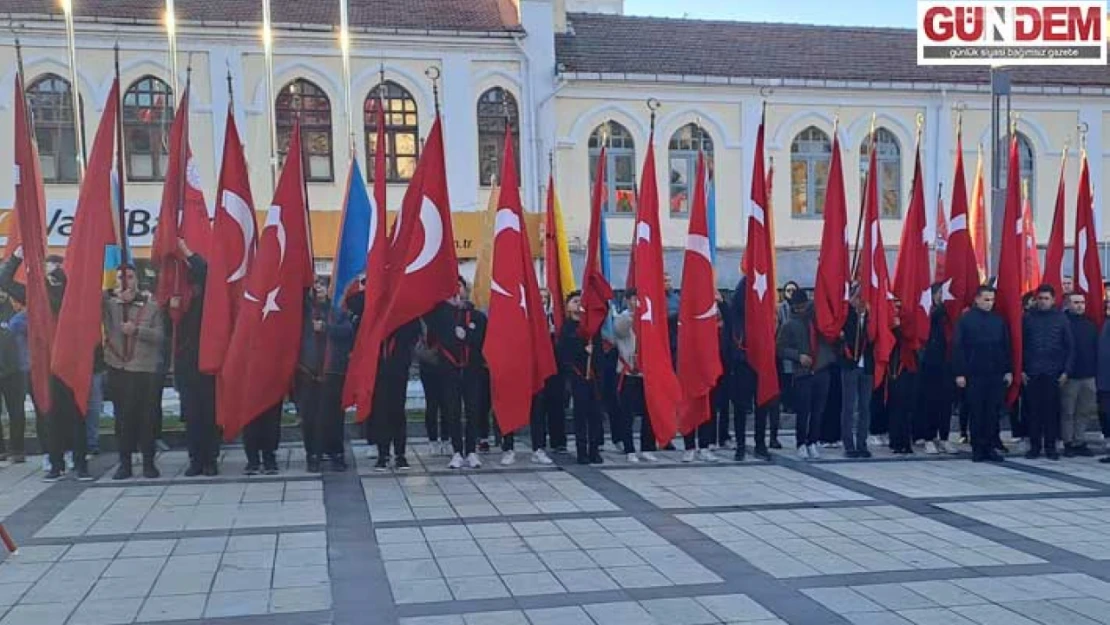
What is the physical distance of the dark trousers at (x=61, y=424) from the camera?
914cm

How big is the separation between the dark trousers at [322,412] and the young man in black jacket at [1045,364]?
709 centimetres

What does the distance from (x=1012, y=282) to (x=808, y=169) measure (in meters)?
13.4

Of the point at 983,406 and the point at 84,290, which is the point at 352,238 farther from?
the point at 983,406

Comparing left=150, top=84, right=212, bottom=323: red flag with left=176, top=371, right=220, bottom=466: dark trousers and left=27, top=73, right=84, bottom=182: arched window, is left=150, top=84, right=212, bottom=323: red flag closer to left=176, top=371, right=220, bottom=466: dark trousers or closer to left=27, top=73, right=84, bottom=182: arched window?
left=176, top=371, right=220, bottom=466: dark trousers

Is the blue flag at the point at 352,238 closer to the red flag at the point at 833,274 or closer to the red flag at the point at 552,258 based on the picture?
the red flag at the point at 552,258

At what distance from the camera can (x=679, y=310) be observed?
33.8ft

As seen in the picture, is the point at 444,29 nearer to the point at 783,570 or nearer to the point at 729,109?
the point at 729,109

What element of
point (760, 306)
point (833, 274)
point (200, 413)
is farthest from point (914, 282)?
point (200, 413)

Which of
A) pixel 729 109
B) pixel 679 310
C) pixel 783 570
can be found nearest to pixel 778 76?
pixel 729 109

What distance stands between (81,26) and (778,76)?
48.2 feet

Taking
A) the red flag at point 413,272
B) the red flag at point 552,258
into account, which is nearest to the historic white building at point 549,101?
the red flag at point 552,258

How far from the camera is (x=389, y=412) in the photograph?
9.58 m

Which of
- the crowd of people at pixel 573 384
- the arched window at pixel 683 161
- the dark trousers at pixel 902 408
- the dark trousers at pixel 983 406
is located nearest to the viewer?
the crowd of people at pixel 573 384

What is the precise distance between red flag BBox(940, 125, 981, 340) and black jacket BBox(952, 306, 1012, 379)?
0.60m
